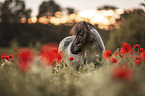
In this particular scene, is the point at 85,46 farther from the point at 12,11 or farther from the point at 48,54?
the point at 12,11

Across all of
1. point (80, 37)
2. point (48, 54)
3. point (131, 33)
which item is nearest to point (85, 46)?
point (80, 37)

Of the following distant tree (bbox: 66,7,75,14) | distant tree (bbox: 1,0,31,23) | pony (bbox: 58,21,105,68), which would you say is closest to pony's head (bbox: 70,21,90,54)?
pony (bbox: 58,21,105,68)

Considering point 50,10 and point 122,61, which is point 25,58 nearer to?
point 122,61

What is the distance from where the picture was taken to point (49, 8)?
112ft

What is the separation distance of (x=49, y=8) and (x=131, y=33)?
2579 cm

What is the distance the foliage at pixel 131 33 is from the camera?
35.7ft

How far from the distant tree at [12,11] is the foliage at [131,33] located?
769 inches

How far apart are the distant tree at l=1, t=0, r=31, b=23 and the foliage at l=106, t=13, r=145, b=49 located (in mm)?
19545

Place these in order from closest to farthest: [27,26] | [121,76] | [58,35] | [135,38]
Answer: [121,76] → [135,38] → [27,26] → [58,35]

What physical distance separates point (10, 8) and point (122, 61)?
28.4m

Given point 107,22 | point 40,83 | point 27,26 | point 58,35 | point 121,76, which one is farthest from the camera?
point 58,35

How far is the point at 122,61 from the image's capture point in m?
3.39

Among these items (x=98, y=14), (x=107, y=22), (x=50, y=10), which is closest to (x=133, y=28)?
(x=107, y=22)

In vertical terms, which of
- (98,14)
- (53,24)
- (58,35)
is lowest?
(58,35)
